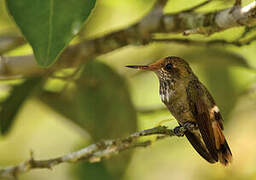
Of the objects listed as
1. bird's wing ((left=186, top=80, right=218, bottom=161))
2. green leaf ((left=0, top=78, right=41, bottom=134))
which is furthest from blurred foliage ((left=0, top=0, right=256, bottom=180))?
bird's wing ((left=186, top=80, right=218, bottom=161))

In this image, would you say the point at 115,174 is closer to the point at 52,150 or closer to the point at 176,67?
the point at 176,67

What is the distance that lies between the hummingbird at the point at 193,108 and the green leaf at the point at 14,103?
30.2 inches

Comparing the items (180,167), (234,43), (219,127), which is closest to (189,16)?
(234,43)

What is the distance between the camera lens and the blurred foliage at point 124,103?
10.0ft

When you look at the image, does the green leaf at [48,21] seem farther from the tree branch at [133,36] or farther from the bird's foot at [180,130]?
the bird's foot at [180,130]

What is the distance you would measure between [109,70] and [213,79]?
0.74 meters

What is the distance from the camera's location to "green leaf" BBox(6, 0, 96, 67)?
166 centimetres

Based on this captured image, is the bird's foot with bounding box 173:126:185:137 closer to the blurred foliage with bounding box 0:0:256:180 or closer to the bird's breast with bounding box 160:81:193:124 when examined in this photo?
the blurred foliage with bounding box 0:0:256:180

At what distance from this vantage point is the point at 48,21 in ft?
5.61

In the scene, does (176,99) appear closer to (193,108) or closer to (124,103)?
(193,108)

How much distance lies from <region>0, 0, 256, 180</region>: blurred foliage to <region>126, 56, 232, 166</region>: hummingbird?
0.41 feet

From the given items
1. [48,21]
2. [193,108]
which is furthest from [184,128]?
[48,21]

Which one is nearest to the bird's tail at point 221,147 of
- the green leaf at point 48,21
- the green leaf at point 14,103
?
the green leaf at point 48,21

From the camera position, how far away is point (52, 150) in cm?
404
